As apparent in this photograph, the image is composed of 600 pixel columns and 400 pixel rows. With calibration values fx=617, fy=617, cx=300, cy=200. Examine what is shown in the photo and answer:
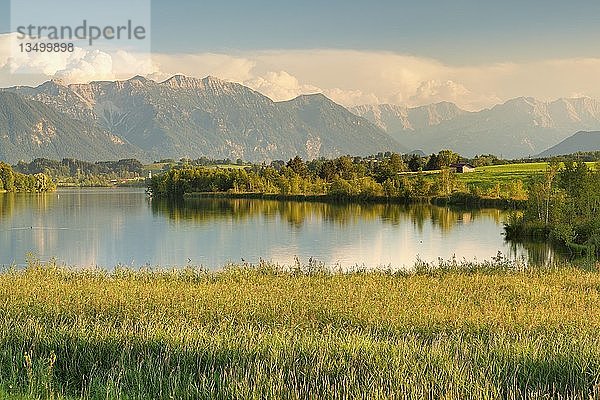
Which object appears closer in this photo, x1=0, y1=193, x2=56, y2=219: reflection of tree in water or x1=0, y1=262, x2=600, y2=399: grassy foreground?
x1=0, y1=262, x2=600, y2=399: grassy foreground

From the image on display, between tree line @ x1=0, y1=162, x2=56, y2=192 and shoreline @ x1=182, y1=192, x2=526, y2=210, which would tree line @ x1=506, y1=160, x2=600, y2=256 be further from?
tree line @ x1=0, y1=162, x2=56, y2=192

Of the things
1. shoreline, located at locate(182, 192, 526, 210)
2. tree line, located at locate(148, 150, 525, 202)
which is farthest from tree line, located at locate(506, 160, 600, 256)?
tree line, located at locate(148, 150, 525, 202)

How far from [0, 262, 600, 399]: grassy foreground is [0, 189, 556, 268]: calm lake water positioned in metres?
15.3

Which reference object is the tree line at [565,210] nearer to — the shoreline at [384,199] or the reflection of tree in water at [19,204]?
the shoreline at [384,199]

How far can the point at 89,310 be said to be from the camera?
15.8 meters

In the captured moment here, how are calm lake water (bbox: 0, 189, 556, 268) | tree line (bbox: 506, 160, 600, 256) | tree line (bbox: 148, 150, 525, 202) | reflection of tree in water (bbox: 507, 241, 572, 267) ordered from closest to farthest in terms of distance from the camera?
reflection of tree in water (bbox: 507, 241, 572, 267) < calm lake water (bbox: 0, 189, 556, 268) < tree line (bbox: 506, 160, 600, 256) < tree line (bbox: 148, 150, 525, 202)

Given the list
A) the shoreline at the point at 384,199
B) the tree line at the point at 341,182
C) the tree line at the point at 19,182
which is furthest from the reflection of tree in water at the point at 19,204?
the tree line at the point at 19,182

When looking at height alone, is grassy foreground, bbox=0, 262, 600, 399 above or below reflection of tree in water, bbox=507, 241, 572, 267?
above

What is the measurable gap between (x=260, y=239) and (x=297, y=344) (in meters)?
41.1

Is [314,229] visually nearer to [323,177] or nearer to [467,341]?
[467,341]

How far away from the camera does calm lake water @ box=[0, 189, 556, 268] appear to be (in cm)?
4109

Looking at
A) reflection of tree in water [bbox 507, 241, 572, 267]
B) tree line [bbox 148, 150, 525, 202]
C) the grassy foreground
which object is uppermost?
tree line [bbox 148, 150, 525, 202]

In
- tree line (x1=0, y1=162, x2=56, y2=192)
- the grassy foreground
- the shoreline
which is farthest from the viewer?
tree line (x1=0, y1=162, x2=56, y2=192)

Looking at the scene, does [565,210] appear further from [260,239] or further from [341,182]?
[341,182]
